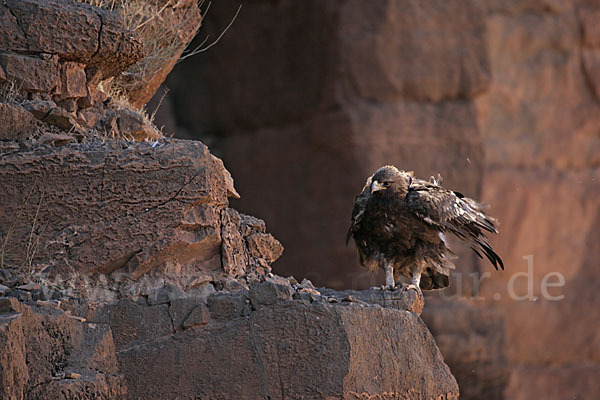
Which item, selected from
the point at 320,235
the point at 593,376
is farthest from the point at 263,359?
the point at 593,376

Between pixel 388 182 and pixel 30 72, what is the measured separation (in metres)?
2.46

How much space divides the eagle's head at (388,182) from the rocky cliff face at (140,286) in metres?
1.15

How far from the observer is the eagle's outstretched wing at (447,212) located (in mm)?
6043


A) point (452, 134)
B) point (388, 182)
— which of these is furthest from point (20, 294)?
point (452, 134)

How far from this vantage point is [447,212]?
6.05m

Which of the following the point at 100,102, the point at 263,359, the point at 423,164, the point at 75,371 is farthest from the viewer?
the point at 423,164

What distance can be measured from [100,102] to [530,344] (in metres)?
8.54

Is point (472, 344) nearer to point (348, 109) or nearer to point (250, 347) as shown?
point (348, 109)

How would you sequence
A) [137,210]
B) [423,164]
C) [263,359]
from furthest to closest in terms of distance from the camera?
[423,164] → [137,210] → [263,359]

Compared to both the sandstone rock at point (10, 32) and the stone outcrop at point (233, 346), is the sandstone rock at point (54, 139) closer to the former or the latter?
the sandstone rock at point (10, 32)

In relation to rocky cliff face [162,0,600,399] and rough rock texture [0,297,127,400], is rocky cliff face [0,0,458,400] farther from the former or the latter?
rocky cliff face [162,0,600,399]

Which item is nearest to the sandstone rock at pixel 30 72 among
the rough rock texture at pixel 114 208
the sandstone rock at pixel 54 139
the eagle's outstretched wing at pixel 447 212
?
the sandstone rock at pixel 54 139

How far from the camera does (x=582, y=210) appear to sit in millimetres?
12688

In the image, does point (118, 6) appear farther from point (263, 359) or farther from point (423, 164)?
point (423, 164)
